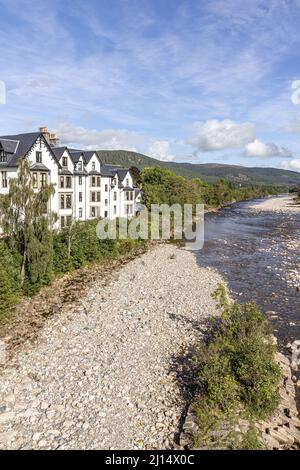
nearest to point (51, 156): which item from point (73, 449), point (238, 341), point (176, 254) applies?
point (176, 254)

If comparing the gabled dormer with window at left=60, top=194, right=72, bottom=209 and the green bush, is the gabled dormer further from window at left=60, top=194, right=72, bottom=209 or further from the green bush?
the green bush

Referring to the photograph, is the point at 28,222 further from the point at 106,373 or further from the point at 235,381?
the point at 235,381

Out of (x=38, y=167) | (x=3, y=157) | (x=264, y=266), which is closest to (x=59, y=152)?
(x=38, y=167)

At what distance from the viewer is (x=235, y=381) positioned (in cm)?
1285

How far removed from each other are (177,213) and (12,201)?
41.3m

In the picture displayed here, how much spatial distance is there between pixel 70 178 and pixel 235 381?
31008 mm

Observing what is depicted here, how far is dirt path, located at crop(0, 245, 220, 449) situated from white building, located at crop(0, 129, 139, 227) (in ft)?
37.6

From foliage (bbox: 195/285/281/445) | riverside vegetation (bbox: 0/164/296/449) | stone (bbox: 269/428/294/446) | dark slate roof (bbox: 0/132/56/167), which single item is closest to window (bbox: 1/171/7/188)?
dark slate roof (bbox: 0/132/56/167)

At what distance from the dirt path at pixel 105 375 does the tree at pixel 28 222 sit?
4354mm

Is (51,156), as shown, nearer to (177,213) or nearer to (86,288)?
(86,288)

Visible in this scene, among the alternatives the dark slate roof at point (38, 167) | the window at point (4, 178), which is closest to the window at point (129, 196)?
the dark slate roof at point (38, 167)

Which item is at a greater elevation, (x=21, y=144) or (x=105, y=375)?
(x=21, y=144)

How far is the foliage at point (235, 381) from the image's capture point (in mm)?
11602

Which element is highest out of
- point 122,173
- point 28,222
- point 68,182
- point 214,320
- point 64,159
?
point 64,159
